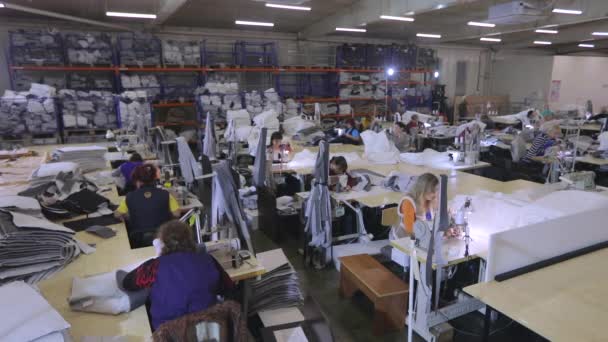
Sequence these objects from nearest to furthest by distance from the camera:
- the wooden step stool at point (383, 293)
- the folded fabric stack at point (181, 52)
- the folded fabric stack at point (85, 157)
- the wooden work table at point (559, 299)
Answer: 1. the wooden work table at point (559, 299)
2. the wooden step stool at point (383, 293)
3. the folded fabric stack at point (85, 157)
4. the folded fabric stack at point (181, 52)

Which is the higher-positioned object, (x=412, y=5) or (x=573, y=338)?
(x=412, y=5)

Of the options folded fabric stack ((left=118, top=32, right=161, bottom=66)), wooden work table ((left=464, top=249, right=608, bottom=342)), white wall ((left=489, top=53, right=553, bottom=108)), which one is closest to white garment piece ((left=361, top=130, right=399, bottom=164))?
wooden work table ((left=464, top=249, right=608, bottom=342))

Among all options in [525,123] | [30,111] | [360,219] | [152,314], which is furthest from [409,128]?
[30,111]

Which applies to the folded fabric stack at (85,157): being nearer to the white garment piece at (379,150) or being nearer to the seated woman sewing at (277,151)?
the seated woman sewing at (277,151)

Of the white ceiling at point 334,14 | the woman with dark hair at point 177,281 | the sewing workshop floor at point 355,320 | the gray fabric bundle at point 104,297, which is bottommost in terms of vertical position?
the sewing workshop floor at point 355,320

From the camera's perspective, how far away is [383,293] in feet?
9.36

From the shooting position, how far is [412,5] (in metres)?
8.02

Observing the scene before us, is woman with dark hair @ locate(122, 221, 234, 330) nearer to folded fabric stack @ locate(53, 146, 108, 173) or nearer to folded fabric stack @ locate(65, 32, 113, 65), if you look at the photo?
folded fabric stack @ locate(53, 146, 108, 173)

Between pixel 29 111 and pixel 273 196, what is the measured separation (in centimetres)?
603

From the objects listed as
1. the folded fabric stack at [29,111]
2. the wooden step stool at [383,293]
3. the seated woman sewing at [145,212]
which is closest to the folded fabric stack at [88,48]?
the folded fabric stack at [29,111]

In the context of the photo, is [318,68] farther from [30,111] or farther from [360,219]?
[360,219]

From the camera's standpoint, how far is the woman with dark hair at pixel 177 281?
1820mm

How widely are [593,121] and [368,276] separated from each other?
392 inches

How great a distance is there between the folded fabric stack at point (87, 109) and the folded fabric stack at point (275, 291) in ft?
23.5
